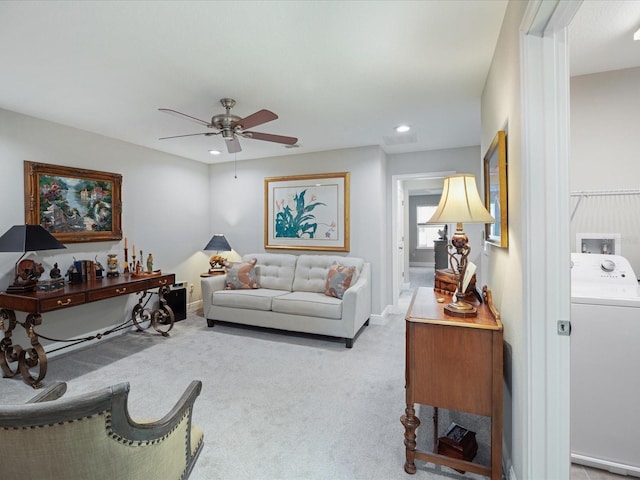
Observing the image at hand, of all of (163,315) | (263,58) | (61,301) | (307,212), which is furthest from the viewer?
(307,212)

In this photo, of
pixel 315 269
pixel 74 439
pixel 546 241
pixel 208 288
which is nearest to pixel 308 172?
pixel 315 269

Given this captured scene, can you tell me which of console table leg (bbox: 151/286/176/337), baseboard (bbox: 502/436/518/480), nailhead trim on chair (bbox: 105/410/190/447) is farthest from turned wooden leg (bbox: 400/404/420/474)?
console table leg (bbox: 151/286/176/337)

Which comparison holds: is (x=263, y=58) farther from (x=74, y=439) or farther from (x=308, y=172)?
(x=308, y=172)

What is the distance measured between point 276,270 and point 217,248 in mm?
1033

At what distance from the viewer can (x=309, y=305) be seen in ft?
12.1

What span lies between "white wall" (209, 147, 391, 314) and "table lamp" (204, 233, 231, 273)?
12.7 inches

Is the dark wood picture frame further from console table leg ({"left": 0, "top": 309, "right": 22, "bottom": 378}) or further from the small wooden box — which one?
the small wooden box

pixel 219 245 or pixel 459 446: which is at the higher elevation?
pixel 219 245

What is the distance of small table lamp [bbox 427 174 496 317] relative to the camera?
5.60ft

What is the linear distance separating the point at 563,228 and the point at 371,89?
1.86m

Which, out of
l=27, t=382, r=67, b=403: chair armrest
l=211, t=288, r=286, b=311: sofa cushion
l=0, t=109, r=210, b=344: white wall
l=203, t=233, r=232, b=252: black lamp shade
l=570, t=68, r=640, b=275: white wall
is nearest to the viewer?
l=27, t=382, r=67, b=403: chair armrest

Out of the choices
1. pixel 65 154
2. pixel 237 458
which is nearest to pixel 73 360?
pixel 65 154

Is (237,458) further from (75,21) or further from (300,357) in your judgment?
(75,21)

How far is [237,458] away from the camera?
1.83 m
